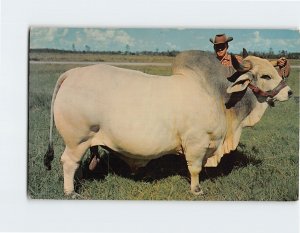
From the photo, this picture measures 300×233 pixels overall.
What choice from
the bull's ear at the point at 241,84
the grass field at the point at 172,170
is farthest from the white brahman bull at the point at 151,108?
the grass field at the point at 172,170

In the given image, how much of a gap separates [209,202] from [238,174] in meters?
0.30

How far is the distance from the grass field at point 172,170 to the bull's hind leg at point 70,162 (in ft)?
0.24

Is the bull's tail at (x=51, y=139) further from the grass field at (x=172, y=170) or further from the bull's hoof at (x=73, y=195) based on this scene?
the bull's hoof at (x=73, y=195)

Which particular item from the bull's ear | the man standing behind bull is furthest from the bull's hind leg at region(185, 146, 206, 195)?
the man standing behind bull

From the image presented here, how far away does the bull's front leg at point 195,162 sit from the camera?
403cm

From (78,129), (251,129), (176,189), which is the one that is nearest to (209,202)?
→ (176,189)

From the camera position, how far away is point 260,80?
4117 mm

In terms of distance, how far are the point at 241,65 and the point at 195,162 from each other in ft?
2.39

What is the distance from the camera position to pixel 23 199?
4133 mm

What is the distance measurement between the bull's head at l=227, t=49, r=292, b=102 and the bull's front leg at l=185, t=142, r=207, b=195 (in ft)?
1.51

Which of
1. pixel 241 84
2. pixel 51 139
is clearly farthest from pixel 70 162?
pixel 241 84

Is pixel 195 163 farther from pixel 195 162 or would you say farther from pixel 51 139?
pixel 51 139

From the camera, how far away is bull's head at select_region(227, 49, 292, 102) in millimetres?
4086
